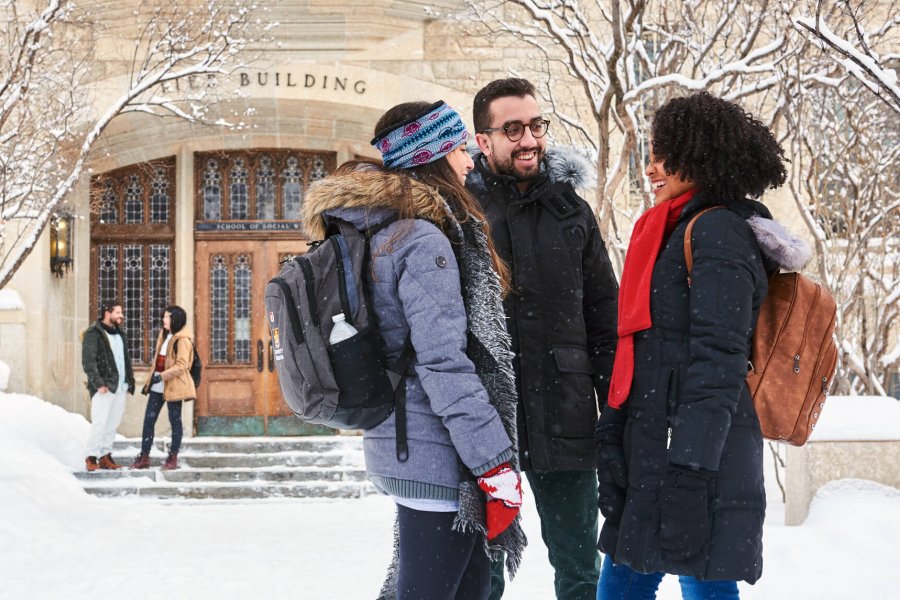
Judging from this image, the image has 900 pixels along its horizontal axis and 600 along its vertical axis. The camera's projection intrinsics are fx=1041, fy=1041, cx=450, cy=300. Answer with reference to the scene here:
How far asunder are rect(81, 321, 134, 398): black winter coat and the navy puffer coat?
7.91 m

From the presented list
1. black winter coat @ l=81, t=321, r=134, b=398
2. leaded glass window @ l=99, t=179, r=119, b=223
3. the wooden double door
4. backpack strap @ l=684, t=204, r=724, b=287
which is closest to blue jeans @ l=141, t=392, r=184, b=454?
black winter coat @ l=81, t=321, r=134, b=398

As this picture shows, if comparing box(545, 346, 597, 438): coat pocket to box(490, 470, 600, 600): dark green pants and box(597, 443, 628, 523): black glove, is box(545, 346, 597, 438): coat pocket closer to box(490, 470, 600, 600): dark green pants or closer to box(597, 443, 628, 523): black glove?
box(490, 470, 600, 600): dark green pants

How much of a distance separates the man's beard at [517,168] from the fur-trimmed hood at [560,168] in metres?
0.04

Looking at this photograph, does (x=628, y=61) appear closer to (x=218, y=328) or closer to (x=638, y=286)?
(x=638, y=286)

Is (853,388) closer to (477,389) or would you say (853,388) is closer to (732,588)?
(732,588)

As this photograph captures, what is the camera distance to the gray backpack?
232 cm

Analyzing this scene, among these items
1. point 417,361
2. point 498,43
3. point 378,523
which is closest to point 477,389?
point 417,361

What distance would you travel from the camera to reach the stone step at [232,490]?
376 inches

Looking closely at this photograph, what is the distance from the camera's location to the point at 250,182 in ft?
42.5

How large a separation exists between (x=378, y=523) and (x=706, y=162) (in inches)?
231

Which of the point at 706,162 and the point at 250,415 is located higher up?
the point at 706,162

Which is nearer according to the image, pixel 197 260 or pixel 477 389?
pixel 477 389

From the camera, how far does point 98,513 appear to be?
8219 mm

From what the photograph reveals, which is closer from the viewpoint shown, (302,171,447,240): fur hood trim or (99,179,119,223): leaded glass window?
(302,171,447,240): fur hood trim
